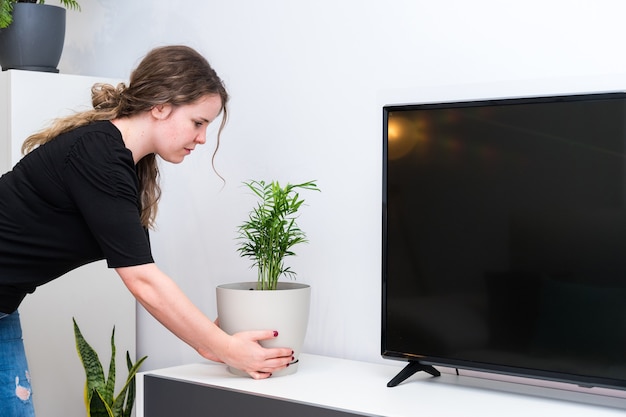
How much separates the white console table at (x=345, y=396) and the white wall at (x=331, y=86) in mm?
249

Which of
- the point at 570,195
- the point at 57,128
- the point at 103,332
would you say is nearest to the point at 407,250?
the point at 570,195

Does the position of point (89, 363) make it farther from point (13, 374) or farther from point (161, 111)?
point (161, 111)

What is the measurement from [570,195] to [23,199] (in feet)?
3.89

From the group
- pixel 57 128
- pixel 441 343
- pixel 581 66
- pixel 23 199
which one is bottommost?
pixel 441 343

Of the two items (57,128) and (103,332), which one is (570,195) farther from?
(103,332)

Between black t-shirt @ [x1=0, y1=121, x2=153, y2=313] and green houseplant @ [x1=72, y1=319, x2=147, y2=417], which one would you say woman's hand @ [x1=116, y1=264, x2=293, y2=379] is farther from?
green houseplant @ [x1=72, y1=319, x2=147, y2=417]

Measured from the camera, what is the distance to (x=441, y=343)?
185cm

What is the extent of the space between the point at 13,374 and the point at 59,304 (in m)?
0.72

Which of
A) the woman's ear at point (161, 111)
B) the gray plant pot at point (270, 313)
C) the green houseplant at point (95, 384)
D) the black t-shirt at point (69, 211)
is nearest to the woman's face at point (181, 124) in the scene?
the woman's ear at point (161, 111)

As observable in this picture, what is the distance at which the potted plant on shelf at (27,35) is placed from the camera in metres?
2.52

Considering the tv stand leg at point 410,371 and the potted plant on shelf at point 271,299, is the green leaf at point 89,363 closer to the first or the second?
the potted plant on shelf at point 271,299

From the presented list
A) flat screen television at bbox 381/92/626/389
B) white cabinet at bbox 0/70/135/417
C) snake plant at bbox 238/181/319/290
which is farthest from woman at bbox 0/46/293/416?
white cabinet at bbox 0/70/135/417

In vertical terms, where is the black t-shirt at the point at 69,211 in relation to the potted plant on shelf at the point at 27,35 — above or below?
below

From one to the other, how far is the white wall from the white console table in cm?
25
